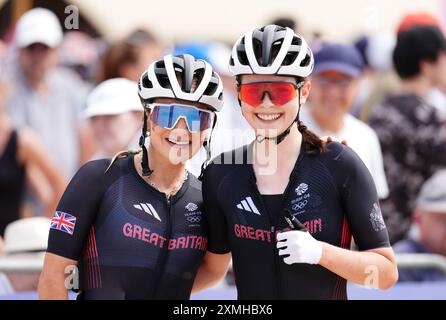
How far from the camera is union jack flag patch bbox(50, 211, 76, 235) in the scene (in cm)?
502

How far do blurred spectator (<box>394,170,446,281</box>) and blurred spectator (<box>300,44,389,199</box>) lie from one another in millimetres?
413

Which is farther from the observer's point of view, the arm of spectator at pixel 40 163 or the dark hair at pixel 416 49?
the dark hair at pixel 416 49

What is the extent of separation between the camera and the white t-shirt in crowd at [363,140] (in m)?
7.83

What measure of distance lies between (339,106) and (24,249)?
252 centimetres

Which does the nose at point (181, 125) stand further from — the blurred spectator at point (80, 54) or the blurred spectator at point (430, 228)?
the blurred spectator at point (80, 54)

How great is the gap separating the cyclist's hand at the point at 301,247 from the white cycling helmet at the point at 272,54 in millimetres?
777

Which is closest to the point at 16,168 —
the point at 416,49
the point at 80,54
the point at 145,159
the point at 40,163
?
the point at 40,163

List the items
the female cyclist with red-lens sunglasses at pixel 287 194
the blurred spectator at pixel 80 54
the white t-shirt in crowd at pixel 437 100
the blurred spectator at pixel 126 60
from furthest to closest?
the blurred spectator at pixel 80 54 → the white t-shirt in crowd at pixel 437 100 → the blurred spectator at pixel 126 60 → the female cyclist with red-lens sunglasses at pixel 287 194

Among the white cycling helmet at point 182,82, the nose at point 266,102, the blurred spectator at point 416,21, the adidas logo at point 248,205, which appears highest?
the blurred spectator at point 416,21

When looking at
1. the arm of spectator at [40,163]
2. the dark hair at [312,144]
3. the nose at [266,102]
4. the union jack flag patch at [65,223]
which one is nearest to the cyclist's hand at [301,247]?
the dark hair at [312,144]

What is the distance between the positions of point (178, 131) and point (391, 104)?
3934mm

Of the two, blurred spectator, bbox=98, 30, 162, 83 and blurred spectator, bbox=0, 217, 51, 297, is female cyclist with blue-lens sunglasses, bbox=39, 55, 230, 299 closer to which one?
blurred spectator, bbox=0, 217, 51, 297
